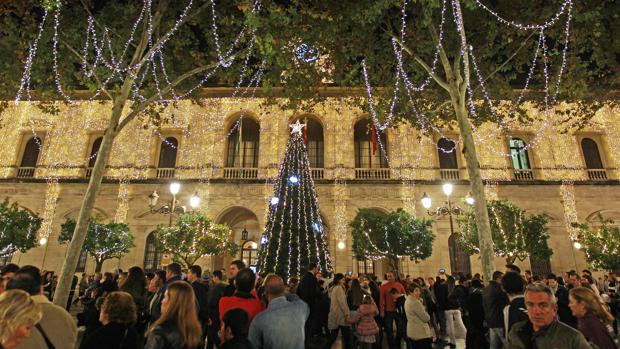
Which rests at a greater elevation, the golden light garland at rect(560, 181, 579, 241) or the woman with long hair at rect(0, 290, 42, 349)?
the golden light garland at rect(560, 181, 579, 241)

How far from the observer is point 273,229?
11.2m

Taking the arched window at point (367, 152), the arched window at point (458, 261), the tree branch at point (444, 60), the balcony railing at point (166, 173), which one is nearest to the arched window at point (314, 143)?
the arched window at point (367, 152)

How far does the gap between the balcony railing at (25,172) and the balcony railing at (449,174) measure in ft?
79.9

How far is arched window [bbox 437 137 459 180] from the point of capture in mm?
20578

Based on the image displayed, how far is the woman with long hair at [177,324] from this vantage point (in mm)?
2562

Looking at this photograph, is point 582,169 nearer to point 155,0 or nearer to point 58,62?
point 155,0

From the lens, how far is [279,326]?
317 cm

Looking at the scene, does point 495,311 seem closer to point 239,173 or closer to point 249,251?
point 239,173

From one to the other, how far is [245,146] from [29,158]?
43.3ft

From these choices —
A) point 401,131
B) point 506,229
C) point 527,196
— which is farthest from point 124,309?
point 527,196

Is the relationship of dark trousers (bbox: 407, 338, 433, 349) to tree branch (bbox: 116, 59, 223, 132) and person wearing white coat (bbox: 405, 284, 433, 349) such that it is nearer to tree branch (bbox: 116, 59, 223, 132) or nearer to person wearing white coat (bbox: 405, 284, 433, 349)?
person wearing white coat (bbox: 405, 284, 433, 349)

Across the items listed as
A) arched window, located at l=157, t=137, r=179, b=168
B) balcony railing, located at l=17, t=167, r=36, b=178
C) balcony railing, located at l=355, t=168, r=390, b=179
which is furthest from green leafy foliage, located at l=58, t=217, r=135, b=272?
balcony railing, located at l=355, t=168, r=390, b=179

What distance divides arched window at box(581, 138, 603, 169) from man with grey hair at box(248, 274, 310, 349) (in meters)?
24.3

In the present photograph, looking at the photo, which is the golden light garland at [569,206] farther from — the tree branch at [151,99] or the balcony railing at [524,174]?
the tree branch at [151,99]
